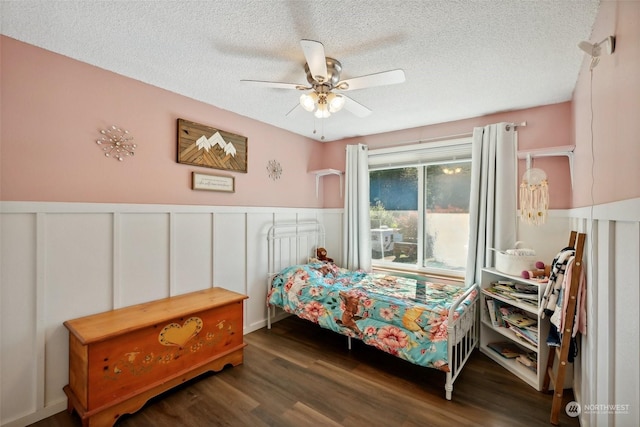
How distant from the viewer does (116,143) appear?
2158 mm

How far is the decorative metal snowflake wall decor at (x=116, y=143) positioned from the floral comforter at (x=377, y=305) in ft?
6.43

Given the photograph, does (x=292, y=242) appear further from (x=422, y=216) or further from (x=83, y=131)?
(x=83, y=131)

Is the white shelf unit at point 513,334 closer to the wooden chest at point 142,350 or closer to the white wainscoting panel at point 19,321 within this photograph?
the wooden chest at point 142,350

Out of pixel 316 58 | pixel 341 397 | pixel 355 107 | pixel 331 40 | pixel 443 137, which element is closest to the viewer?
pixel 316 58

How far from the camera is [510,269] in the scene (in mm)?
2471

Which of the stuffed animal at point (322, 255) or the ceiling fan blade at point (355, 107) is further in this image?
the stuffed animal at point (322, 255)

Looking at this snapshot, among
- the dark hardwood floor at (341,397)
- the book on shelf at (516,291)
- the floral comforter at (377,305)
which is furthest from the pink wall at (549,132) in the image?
the dark hardwood floor at (341,397)

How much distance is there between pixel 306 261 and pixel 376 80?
265 centimetres

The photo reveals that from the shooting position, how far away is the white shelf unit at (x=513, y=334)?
215 centimetres

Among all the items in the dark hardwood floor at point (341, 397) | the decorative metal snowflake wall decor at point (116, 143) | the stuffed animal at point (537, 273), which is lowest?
the dark hardwood floor at point (341, 397)

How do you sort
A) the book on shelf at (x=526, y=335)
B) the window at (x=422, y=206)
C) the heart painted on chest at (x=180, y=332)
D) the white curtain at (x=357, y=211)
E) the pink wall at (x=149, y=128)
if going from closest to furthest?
the pink wall at (x=149, y=128)
the heart painted on chest at (x=180, y=332)
the book on shelf at (x=526, y=335)
the window at (x=422, y=206)
the white curtain at (x=357, y=211)

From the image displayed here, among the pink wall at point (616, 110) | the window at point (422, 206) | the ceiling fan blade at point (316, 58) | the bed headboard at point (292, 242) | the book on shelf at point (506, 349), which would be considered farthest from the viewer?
the bed headboard at point (292, 242)

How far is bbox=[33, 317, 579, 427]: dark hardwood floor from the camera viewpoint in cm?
184

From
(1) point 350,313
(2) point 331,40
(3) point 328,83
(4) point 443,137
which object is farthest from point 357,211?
(2) point 331,40
